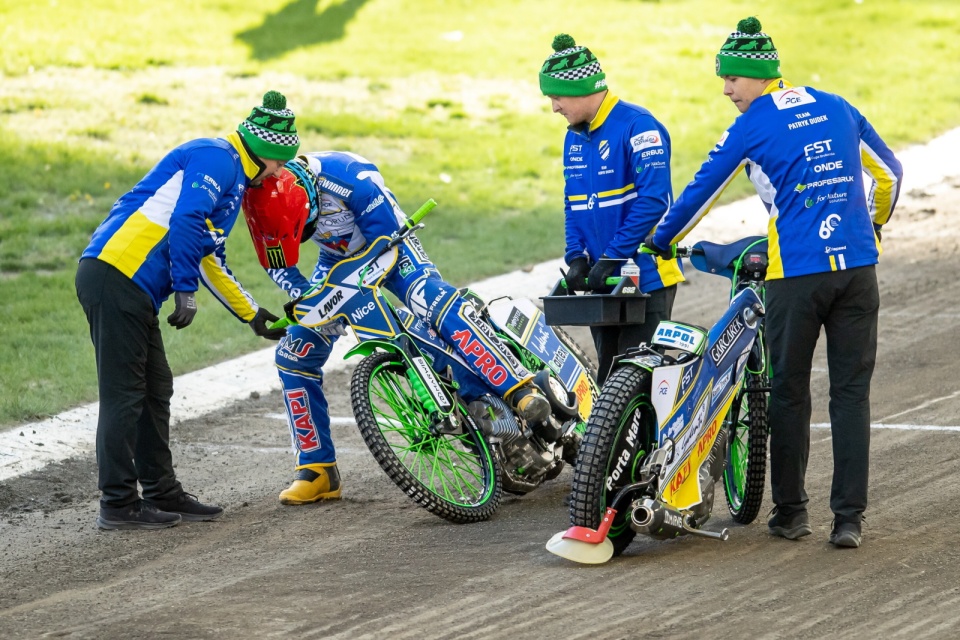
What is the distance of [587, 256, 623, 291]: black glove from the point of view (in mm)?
6336

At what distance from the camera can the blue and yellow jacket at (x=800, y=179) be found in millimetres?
5496

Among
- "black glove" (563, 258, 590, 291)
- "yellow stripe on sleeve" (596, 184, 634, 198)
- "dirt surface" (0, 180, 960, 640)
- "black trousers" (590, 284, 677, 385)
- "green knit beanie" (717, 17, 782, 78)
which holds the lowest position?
"dirt surface" (0, 180, 960, 640)

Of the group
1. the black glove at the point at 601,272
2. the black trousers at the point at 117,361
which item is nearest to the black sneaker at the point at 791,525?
the black glove at the point at 601,272

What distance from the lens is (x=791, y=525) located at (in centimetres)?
590

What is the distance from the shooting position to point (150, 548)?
20.6 ft

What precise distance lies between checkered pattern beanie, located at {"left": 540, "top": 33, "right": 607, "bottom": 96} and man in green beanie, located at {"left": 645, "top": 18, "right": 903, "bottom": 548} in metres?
0.94

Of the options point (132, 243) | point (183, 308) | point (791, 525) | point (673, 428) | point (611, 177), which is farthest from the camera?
point (611, 177)

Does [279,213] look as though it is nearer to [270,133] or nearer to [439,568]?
[270,133]

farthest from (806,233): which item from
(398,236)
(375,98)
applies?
(375,98)

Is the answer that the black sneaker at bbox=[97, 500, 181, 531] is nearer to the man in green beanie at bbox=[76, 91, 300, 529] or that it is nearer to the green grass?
the man in green beanie at bbox=[76, 91, 300, 529]

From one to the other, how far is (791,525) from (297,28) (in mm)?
20012

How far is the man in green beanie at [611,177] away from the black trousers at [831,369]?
40.3 inches

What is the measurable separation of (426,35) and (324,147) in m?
8.07

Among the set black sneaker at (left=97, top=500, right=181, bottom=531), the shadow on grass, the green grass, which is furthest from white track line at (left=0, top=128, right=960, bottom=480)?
the shadow on grass
